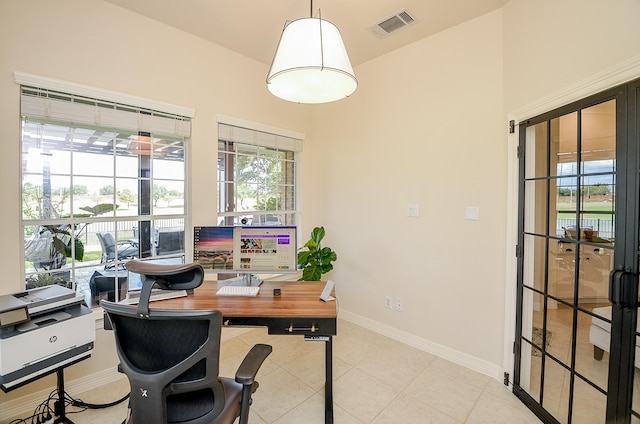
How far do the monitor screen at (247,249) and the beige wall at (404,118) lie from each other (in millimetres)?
606

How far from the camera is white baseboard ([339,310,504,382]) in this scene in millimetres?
2422

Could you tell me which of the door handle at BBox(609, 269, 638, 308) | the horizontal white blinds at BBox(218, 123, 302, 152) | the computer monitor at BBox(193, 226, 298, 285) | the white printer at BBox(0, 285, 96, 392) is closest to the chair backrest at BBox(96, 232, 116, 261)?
the white printer at BBox(0, 285, 96, 392)

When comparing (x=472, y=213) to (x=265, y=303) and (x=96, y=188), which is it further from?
(x=96, y=188)

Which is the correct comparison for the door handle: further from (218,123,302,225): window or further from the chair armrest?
(218,123,302,225): window

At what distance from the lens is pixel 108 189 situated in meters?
2.41

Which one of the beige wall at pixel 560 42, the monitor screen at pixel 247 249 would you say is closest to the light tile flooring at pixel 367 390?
the monitor screen at pixel 247 249

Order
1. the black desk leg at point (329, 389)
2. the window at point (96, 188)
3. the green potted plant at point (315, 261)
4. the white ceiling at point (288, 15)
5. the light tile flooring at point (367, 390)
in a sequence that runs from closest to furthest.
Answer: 1. the black desk leg at point (329, 389)
2. the light tile flooring at point (367, 390)
3. the window at point (96, 188)
4. the white ceiling at point (288, 15)
5. the green potted plant at point (315, 261)

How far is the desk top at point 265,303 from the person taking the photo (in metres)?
1.75

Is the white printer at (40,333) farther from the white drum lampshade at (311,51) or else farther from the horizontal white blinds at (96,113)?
the white drum lampshade at (311,51)

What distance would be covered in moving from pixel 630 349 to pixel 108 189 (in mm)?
3633

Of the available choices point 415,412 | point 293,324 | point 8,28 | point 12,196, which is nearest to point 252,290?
point 293,324

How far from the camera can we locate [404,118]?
297 centimetres

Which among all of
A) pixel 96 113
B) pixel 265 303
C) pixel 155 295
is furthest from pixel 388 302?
pixel 96 113

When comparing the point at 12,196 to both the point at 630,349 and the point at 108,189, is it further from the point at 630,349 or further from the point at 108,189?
the point at 630,349
